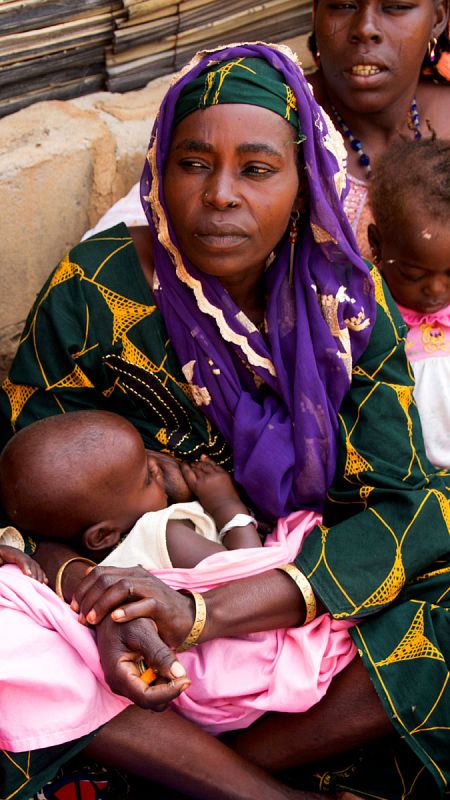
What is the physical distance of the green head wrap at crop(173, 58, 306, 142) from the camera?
2.63 m

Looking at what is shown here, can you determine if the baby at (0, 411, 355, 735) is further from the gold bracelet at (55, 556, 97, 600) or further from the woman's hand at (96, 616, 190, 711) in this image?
the woman's hand at (96, 616, 190, 711)

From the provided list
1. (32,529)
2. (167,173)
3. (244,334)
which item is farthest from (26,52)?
(32,529)

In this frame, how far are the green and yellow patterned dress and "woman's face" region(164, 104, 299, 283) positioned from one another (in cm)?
25

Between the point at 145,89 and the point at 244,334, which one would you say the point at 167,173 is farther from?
the point at 145,89

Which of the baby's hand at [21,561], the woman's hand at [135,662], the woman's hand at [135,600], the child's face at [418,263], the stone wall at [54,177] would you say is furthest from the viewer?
the stone wall at [54,177]

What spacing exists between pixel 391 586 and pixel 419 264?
2.92 feet

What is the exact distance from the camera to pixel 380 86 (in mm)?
3549

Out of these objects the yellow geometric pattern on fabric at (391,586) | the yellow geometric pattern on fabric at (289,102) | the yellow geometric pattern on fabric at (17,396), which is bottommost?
the yellow geometric pattern on fabric at (391,586)

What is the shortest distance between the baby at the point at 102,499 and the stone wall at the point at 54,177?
0.96 metres

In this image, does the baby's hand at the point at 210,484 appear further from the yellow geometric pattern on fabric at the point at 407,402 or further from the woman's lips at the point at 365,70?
the woman's lips at the point at 365,70

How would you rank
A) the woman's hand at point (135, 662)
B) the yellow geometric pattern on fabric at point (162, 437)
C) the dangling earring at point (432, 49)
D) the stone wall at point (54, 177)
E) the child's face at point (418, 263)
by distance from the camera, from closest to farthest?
the woman's hand at point (135, 662) → the yellow geometric pattern on fabric at point (162, 437) → the child's face at point (418, 263) → the stone wall at point (54, 177) → the dangling earring at point (432, 49)

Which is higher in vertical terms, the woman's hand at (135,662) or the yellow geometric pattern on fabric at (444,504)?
the woman's hand at (135,662)

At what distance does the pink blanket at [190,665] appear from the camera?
91.5 inches

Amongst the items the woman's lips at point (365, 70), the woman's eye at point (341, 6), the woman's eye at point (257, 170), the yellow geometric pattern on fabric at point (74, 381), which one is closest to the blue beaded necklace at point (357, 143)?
the woman's lips at point (365, 70)
